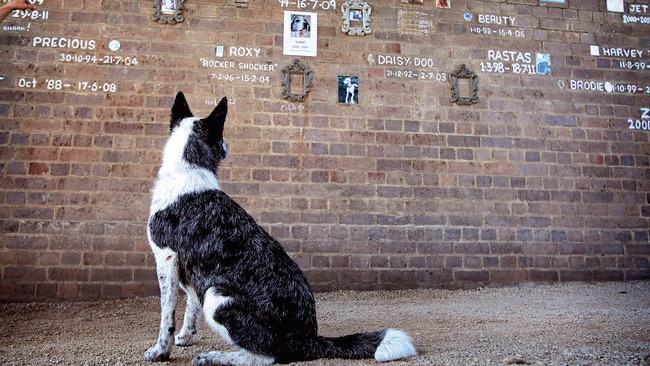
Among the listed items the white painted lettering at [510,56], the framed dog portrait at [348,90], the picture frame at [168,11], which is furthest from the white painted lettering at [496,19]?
the picture frame at [168,11]

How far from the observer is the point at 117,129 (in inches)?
249

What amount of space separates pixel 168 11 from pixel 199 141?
3940 mm

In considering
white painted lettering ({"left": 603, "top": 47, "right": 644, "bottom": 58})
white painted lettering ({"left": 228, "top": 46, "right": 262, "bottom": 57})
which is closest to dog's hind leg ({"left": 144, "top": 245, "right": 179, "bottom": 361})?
white painted lettering ({"left": 228, "top": 46, "right": 262, "bottom": 57})

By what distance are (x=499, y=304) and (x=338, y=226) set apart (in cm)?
222

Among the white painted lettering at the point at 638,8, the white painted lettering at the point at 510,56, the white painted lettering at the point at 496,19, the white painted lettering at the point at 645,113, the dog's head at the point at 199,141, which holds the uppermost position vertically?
the white painted lettering at the point at 638,8

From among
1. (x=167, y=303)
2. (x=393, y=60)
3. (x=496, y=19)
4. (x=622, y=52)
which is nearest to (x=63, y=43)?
(x=393, y=60)

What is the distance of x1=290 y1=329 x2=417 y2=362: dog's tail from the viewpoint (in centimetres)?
292

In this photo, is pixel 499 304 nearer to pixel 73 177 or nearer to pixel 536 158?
pixel 536 158

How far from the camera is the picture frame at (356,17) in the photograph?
6.87 meters

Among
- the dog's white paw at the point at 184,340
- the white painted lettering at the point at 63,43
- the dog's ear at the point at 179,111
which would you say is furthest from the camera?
the white painted lettering at the point at 63,43

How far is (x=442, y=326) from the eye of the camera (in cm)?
466

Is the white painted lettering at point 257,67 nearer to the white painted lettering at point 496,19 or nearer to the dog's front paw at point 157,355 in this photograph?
the white painted lettering at point 496,19

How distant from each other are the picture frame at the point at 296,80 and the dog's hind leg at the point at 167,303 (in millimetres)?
3867

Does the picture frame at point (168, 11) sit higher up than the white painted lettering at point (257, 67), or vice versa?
the picture frame at point (168, 11)
